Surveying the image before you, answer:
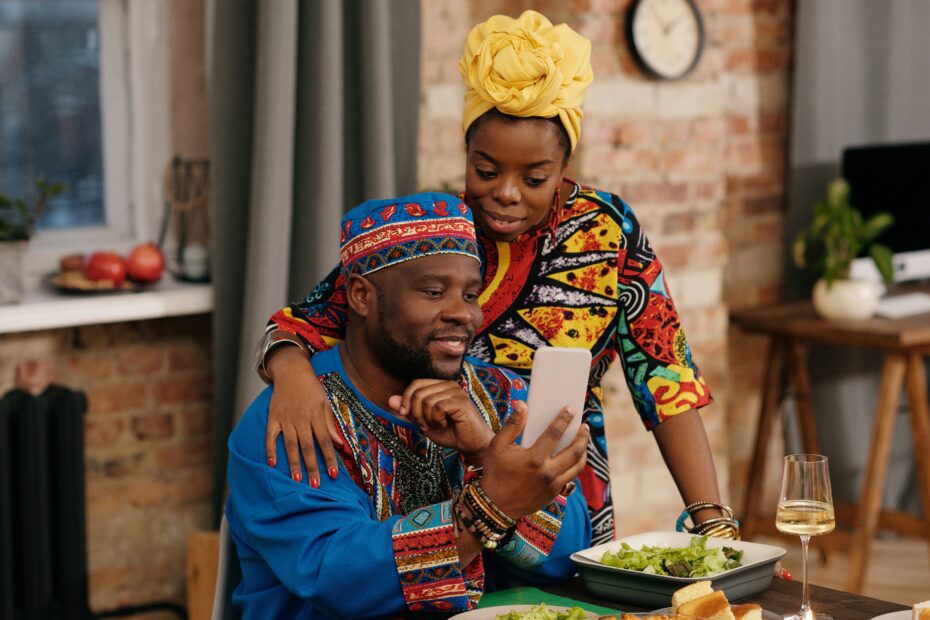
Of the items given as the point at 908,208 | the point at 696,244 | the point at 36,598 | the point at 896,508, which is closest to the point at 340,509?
the point at 36,598

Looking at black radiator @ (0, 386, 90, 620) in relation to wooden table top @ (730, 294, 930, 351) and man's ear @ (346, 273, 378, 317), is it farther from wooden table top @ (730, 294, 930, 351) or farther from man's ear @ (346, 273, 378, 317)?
wooden table top @ (730, 294, 930, 351)

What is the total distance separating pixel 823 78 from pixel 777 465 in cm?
134

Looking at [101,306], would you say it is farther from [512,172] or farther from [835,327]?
[835,327]

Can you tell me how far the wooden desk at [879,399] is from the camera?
11.9 feet

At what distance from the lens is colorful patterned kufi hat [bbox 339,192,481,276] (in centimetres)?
160

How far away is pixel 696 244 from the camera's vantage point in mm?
3688

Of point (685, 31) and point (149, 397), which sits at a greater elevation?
point (685, 31)

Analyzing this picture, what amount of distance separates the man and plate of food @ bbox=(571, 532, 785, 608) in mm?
81

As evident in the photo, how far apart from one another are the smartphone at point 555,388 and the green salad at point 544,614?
18 centimetres

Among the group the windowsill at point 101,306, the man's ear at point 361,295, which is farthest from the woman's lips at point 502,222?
the windowsill at point 101,306

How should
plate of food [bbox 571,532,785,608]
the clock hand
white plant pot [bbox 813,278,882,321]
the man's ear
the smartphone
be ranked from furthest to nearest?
1. white plant pot [bbox 813,278,882,321]
2. the clock hand
3. the man's ear
4. plate of food [bbox 571,532,785,608]
5. the smartphone

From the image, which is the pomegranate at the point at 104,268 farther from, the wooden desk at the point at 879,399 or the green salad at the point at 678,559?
the wooden desk at the point at 879,399

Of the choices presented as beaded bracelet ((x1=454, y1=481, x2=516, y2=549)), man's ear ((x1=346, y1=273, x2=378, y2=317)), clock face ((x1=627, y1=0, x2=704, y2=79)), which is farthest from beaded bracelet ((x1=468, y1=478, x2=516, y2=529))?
clock face ((x1=627, y1=0, x2=704, y2=79))

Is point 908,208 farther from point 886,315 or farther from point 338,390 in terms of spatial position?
point 338,390
